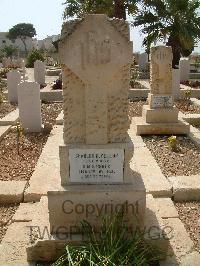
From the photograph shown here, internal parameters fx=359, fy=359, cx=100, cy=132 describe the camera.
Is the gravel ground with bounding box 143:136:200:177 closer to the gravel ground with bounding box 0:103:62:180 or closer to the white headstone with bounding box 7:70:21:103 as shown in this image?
the gravel ground with bounding box 0:103:62:180

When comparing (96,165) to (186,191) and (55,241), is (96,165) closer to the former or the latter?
(55,241)

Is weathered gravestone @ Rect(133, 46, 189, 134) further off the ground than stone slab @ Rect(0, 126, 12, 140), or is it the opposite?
weathered gravestone @ Rect(133, 46, 189, 134)

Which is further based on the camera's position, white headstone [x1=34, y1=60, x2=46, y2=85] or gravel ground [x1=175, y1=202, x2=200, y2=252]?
white headstone [x1=34, y1=60, x2=46, y2=85]

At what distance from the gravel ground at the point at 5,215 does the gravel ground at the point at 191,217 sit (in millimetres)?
1670

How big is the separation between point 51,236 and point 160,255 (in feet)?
2.78

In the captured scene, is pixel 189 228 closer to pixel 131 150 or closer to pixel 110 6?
pixel 131 150

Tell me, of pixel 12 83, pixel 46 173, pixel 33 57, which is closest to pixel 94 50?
pixel 46 173

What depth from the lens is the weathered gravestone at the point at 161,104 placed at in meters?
6.52

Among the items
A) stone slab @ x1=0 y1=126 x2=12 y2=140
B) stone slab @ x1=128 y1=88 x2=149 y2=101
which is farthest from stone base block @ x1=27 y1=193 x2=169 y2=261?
stone slab @ x1=128 y1=88 x2=149 y2=101

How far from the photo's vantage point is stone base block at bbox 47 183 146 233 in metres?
2.79

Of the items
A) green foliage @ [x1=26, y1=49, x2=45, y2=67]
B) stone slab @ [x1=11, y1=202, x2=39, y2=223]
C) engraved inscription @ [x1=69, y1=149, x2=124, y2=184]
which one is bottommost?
stone slab @ [x1=11, y1=202, x2=39, y2=223]

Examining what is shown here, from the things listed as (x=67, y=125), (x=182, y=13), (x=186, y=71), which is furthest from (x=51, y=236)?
(x=182, y=13)

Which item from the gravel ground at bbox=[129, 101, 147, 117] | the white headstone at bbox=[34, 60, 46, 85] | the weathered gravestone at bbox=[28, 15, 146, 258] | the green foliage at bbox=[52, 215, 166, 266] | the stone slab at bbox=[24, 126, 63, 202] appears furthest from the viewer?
the white headstone at bbox=[34, 60, 46, 85]

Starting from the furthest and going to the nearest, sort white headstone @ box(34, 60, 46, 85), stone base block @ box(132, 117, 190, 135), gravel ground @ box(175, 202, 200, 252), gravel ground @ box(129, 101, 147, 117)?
white headstone @ box(34, 60, 46, 85)
gravel ground @ box(129, 101, 147, 117)
stone base block @ box(132, 117, 190, 135)
gravel ground @ box(175, 202, 200, 252)
